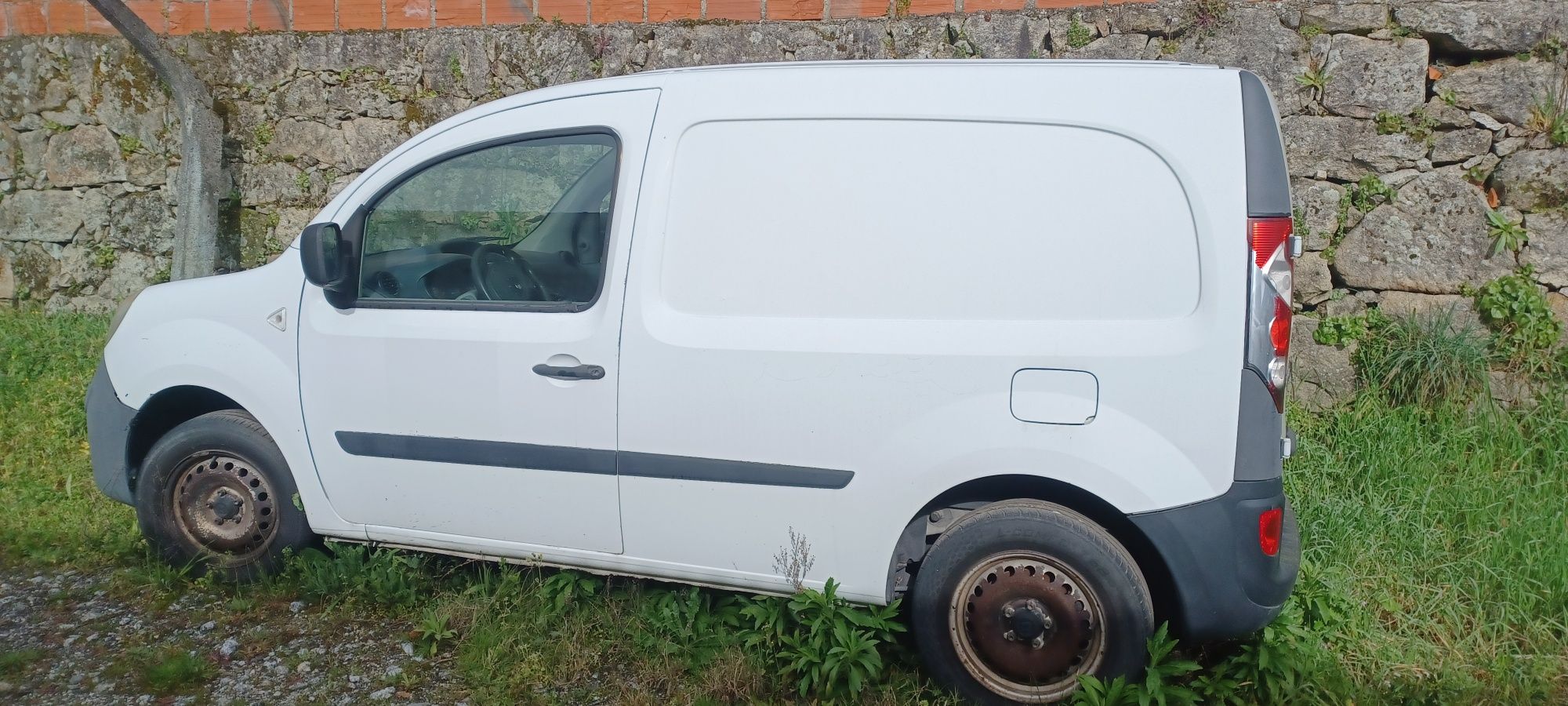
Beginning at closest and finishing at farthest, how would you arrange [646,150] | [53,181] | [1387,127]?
[646,150], [1387,127], [53,181]

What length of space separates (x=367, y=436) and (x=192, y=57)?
451 centimetres

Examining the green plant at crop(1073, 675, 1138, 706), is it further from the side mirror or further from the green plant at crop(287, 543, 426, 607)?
the side mirror

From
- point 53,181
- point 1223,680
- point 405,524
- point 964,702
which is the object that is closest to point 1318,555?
point 1223,680

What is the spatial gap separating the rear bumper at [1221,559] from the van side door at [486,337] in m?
1.69

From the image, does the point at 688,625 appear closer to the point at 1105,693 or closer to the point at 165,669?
the point at 1105,693

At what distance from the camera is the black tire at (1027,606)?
9.87 feet

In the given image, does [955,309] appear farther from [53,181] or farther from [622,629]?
[53,181]

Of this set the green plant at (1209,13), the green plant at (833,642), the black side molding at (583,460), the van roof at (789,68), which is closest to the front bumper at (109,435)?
the black side molding at (583,460)

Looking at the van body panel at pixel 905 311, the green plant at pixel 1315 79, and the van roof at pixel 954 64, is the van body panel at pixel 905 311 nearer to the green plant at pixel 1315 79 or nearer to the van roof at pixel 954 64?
the van roof at pixel 954 64

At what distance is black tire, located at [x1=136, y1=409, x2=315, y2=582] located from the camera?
3.88 m

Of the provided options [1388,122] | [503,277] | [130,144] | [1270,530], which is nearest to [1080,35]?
[1388,122]

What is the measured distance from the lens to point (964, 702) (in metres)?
3.19

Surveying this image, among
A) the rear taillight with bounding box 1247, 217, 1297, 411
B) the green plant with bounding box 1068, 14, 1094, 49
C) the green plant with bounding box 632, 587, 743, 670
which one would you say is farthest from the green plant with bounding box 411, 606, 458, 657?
the green plant with bounding box 1068, 14, 1094, 49

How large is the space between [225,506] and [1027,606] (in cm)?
294
